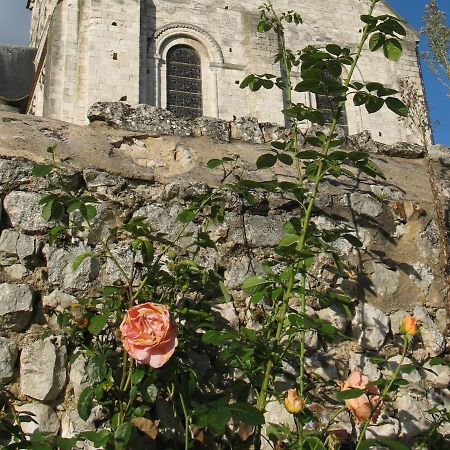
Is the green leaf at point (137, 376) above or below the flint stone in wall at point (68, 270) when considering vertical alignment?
below

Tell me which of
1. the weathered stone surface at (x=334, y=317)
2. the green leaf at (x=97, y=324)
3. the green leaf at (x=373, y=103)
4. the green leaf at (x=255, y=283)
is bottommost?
the green leaf at (x=97, y=324)

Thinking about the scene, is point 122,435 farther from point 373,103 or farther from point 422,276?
point 422,276

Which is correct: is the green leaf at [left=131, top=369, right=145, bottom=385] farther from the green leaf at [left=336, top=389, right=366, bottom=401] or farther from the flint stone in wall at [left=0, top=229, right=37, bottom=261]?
the flint stone in wall at [left=0, top=229, right=37, bottom=261]

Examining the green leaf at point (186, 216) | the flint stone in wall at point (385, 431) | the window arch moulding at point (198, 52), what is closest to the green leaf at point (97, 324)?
the green leaf at point (186, 216)

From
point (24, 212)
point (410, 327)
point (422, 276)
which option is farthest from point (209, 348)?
point (422, 276)

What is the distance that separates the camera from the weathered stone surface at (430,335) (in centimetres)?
250

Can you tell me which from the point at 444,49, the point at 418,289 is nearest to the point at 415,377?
the point at 418,289

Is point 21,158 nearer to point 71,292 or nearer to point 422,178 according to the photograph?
point 71,292

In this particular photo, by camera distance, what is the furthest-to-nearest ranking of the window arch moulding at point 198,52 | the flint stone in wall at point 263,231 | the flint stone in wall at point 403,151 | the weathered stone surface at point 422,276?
the window arch moulding at point 198,52 < the flint stone in wall at point 403,151 < the weathered stone surface at point 422,276 < the flint stone in wall at point 263,231

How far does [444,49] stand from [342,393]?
19.8 feet

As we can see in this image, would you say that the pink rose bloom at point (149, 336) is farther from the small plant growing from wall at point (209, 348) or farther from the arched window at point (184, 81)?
the arched window at point (184, 81)

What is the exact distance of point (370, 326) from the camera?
251 centimetres

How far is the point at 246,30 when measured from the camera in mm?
13227

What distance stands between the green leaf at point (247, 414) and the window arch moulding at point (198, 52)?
1100 cm
